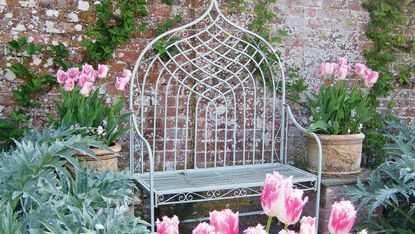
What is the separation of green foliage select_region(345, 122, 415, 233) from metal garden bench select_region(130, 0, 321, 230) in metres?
0.33

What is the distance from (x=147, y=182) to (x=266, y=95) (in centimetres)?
118

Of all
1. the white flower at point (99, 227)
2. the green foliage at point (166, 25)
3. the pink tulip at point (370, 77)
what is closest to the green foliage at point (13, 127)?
the green foliage at point (166, 25)

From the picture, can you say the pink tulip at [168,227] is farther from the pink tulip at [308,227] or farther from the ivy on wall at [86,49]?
the ivy on wall at [86,49]

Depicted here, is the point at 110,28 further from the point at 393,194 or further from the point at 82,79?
the point at 393,194

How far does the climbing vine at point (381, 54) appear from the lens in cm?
369

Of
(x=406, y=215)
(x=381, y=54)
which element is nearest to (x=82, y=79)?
(x=406, y=215)

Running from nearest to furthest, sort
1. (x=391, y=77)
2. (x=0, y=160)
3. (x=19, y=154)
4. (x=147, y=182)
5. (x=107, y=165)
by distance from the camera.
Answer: (x=19, y=154) → (x=0, y=160) → (x=107, y=165) → (x=147, y=182) → (x=391, y=77)

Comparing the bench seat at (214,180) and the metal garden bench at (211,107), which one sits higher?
the metal garden bench at (211,107)

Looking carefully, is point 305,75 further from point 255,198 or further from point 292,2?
point 255,198

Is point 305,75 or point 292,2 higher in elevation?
point 292,2

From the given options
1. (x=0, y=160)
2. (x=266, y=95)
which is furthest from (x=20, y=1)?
(x=266, y=95)

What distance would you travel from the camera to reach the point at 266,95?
3459mm

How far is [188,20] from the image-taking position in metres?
3.23

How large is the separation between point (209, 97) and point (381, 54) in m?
1.51
